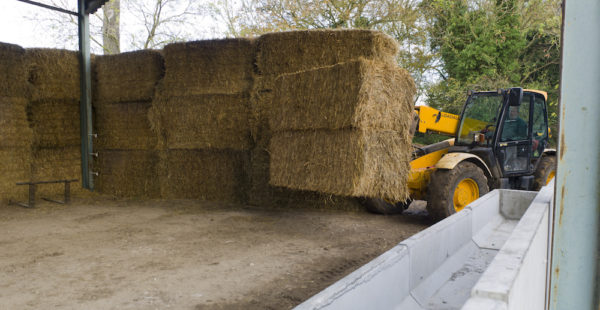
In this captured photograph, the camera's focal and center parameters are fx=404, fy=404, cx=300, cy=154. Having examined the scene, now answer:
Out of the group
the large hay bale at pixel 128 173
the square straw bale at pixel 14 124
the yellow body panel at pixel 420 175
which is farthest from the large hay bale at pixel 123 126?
the yellow body panel at pixel 420 175

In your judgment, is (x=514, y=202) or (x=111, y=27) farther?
(x=111, y=27)

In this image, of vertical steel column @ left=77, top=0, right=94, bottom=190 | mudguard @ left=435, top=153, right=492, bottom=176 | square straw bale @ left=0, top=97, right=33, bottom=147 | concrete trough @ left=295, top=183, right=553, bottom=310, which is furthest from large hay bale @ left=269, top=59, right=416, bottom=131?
square straw bale @ left=0, top=97, right=33, bottom=147

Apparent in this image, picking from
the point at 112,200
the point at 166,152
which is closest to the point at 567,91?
the point at 166,152

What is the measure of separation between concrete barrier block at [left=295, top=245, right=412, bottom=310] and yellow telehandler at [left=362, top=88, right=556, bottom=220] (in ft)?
10.4

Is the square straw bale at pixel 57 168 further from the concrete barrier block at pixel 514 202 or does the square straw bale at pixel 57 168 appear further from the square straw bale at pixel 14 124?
the concrete barrier block at pixel 514 202

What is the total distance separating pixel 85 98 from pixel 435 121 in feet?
21.0

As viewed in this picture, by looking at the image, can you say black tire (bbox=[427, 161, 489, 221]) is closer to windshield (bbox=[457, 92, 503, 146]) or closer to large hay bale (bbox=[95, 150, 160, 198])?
windshield (bbox=[457, 92, 503, 146])

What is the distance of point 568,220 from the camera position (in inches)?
49.6

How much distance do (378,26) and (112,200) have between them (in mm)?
9097

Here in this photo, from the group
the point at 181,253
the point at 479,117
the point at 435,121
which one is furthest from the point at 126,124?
the point at 479,117

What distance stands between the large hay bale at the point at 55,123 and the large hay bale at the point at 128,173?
64cm

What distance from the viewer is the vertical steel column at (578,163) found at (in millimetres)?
1211

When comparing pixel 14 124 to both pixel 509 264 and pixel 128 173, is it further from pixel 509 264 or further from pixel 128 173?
pixel 509 264

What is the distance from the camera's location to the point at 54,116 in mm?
7621
